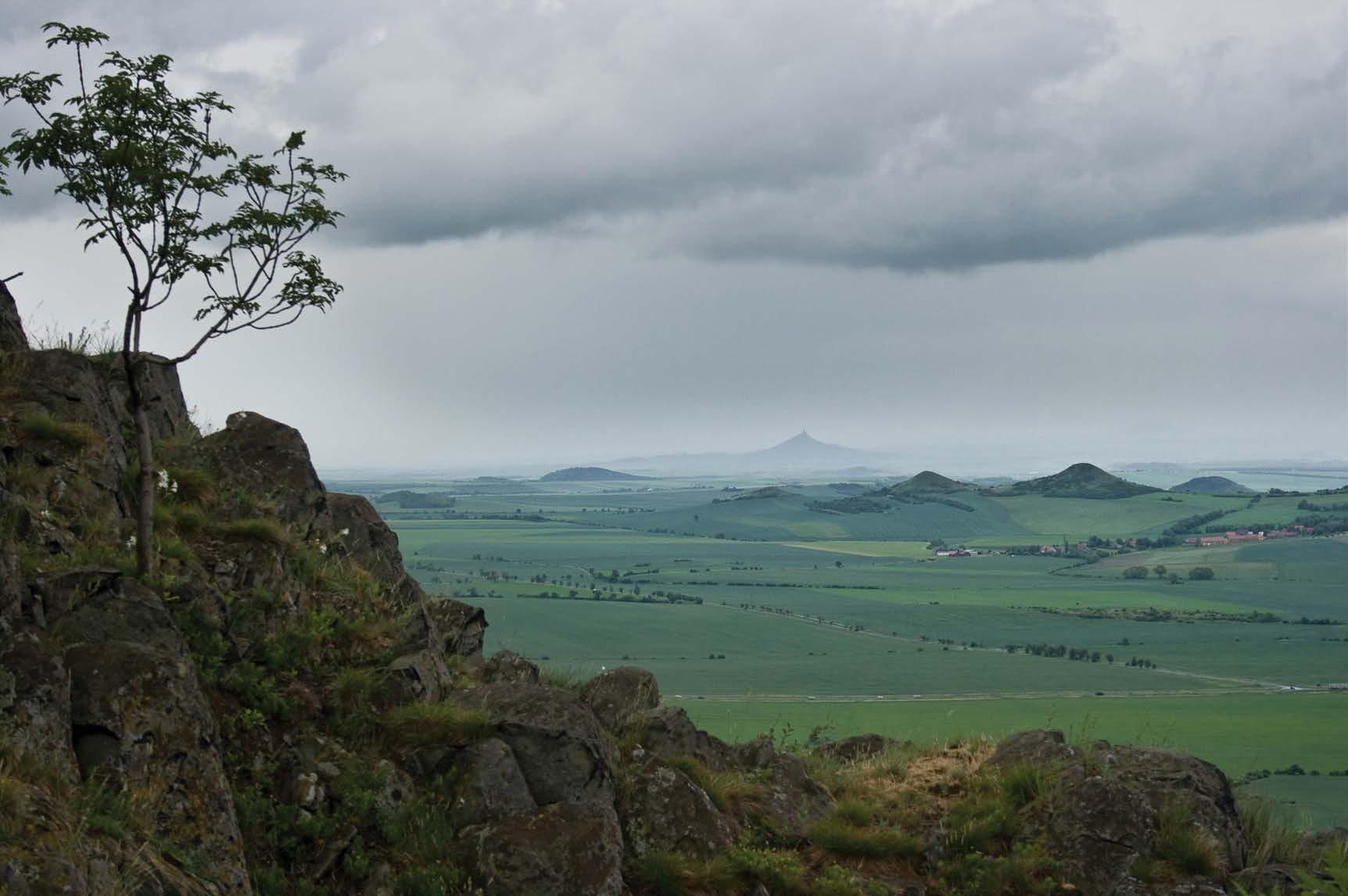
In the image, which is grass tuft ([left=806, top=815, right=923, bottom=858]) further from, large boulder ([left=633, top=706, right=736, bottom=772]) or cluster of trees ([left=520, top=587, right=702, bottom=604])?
cluster of trees ([left=520, top=587, right=702, bottom=604])

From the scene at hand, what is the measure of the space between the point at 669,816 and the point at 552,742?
1.83 metres

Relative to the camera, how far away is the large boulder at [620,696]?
16.1m

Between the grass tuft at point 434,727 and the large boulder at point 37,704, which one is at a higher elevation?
the large boulder at point 37,704

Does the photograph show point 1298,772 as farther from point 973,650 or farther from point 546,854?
point 973,650

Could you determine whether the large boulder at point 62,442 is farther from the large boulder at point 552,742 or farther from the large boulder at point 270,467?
the large boulder at point 552,742

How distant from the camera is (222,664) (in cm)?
1303

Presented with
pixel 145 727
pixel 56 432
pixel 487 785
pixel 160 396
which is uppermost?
pixel 160 396

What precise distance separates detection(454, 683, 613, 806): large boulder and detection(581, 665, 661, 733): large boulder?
73.5 inches

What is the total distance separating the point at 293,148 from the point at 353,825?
8993mm

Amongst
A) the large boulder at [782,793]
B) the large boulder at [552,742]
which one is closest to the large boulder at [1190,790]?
the large boulder at [782,793]

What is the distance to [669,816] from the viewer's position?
45.1 feet

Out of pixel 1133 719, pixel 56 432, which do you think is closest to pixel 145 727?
pixel 56 432

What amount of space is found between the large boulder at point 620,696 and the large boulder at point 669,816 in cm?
171

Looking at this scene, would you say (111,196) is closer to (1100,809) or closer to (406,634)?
(406,634)
